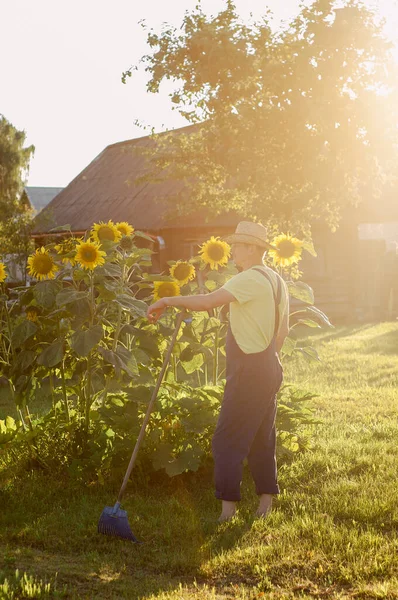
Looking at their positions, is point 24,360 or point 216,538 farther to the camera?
point 24,360

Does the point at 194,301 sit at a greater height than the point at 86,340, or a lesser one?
greater

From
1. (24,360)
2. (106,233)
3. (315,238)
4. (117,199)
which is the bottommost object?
(24,360)

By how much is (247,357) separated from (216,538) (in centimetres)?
102

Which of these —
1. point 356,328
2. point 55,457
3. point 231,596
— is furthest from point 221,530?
point 356,328

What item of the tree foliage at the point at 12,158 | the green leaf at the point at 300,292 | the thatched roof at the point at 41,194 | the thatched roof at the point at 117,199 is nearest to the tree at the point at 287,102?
the thatched roof at the point at 117,199

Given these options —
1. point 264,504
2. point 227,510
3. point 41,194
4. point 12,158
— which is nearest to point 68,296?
point 227,510

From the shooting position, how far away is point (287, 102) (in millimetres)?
15773

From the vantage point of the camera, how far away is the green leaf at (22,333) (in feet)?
17.2

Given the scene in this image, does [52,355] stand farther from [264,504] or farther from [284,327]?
[264,504]

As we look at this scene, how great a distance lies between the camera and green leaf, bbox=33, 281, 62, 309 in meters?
5.19

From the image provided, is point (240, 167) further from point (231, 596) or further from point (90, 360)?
point (231, 596)

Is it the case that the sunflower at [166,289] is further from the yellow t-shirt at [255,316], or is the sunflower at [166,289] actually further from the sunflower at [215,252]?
the yellow t-shirt at [255,316]

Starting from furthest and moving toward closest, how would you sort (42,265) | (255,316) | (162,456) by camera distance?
(42,265), (162,456), (255,316)

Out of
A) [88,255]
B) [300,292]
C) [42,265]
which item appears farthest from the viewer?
[300,292]
